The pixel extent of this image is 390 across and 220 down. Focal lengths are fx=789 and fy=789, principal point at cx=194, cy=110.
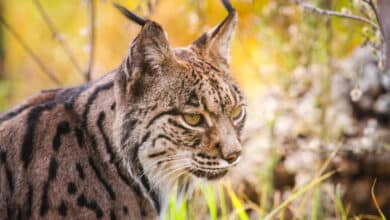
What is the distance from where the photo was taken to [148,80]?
450 cm

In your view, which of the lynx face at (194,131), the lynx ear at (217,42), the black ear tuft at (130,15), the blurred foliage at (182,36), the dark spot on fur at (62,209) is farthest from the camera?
the blurred foliage at (182,36)

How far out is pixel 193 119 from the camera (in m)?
4.51

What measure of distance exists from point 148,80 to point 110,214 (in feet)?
2.59

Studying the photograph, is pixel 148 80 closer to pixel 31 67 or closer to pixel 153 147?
pixel 153 147

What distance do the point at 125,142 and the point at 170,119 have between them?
29 centimetres

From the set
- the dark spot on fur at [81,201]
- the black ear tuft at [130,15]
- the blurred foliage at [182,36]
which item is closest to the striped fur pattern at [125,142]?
the dark spot on fur at [81,201]

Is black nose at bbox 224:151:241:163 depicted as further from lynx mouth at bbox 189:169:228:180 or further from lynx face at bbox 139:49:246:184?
lynx mouth at bbox 189:169:228:180

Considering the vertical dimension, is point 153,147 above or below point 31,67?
below

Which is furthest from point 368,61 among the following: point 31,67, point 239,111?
point 31,67

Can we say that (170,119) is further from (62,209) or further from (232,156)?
(62,209)

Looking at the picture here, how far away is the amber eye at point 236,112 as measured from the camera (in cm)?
465

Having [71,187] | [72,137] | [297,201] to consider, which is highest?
[72,137]

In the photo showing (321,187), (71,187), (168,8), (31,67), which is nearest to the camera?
(71,187)

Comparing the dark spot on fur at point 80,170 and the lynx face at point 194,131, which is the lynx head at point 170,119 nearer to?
the lynx face at point 194,131
